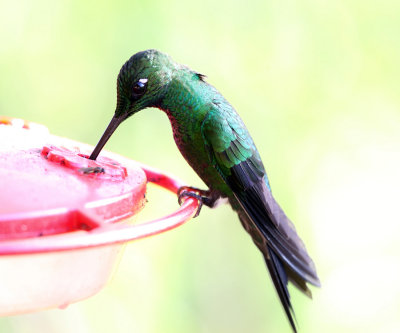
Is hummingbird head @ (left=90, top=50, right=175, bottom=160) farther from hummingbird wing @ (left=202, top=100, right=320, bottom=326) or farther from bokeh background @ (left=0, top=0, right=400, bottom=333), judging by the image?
bokeh background @ (left=0, top=0, right=400, bottom=333)

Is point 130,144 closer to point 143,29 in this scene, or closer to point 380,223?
point 143,29

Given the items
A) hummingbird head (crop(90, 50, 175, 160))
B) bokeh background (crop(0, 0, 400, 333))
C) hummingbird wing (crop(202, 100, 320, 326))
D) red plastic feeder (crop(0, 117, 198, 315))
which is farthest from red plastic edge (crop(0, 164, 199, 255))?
bokeh background (crop(0, 0, 400, 333))

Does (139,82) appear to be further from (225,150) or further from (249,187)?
(249,187)

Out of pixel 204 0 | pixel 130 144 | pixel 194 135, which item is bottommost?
pixel 130 144

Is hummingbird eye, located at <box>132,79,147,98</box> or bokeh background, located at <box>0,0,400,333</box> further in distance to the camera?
bokeh background, located at <box>0,0,400,333</box>

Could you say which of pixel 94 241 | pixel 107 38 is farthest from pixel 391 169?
pixel 94 241

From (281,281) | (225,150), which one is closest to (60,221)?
(225,150)
